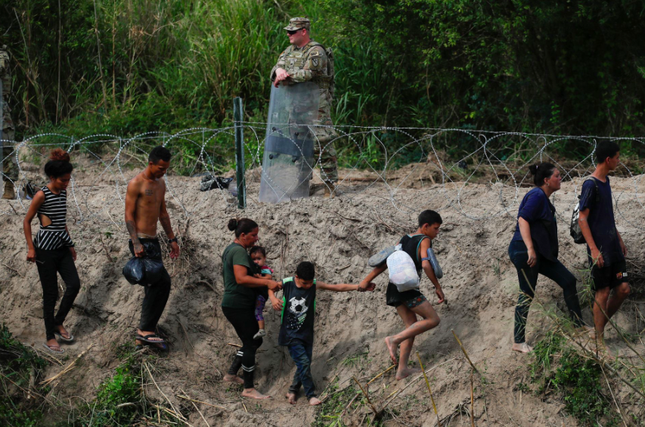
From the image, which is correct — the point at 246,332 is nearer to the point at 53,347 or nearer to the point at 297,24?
the point at 53,347

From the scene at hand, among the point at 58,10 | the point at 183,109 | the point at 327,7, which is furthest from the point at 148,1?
the point at 327,7

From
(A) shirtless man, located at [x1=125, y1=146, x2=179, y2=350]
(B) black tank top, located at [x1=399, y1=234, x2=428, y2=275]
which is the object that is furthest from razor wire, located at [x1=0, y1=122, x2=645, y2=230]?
(B) black tank top, located at [x1=399, y1=234, x2=428, y2=275]

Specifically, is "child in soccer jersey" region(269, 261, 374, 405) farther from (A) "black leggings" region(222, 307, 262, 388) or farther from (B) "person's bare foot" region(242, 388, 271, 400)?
(B) "person's bare foot" region(242, 388, 271, 400)

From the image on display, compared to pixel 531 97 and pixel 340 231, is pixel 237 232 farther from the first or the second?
pixel 531 97

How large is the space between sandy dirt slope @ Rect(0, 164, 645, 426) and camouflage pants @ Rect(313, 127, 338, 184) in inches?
16.3

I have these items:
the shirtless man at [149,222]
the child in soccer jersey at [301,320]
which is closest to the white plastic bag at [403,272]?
the child in soccer jersey at [301,320]

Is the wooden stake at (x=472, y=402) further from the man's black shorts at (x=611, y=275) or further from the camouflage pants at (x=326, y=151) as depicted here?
the camouflage pants at (x=326, y=151)

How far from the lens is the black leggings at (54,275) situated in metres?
6.13

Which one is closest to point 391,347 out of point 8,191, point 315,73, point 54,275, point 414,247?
point 414,247

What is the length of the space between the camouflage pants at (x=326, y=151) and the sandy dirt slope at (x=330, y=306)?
0.41 m

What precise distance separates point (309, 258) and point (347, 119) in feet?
17.8

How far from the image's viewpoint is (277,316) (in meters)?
6.59

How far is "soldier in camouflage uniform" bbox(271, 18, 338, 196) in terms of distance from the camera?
7801mm

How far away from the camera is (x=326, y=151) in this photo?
799 centimetres
